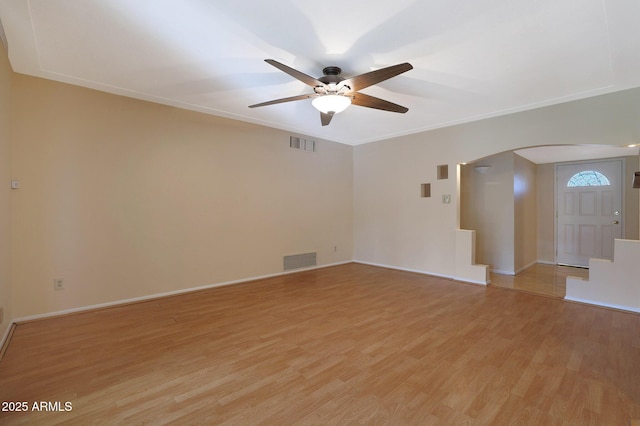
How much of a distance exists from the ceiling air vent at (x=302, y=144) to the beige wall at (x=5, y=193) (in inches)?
149

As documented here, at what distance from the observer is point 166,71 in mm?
3164

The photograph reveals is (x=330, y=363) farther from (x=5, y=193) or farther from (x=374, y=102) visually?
(x=5, y=193)

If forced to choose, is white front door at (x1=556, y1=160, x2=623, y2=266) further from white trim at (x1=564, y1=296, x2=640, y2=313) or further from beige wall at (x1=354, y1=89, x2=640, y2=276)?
white trim at (x1=564, y1=296, x2=640, y2=313)

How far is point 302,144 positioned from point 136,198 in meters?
3.12

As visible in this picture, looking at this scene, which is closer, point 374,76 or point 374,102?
point 374,76

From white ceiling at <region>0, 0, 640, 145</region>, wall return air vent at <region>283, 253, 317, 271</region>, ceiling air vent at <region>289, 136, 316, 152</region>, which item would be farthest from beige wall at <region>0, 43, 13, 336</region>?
ceiling air vent at <region>289, 136, 316, 152</region>

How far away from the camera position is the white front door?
19.2ft

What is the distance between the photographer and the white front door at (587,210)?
230 inches

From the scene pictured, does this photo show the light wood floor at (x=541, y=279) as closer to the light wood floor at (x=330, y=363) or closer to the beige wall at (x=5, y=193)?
the light wood floor at (x=330, y=363)

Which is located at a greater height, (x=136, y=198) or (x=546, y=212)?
(x=136, y=198)

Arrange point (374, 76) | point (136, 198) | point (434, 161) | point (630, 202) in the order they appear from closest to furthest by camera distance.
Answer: point (374, 76)
point (136, 198)
point (434, 161)
point (630, 202)

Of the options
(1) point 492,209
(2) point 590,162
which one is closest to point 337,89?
(1) point 492,209

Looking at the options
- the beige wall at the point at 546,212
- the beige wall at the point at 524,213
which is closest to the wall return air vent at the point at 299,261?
the beige wall at the point at 524,213

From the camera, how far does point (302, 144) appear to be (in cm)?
577
